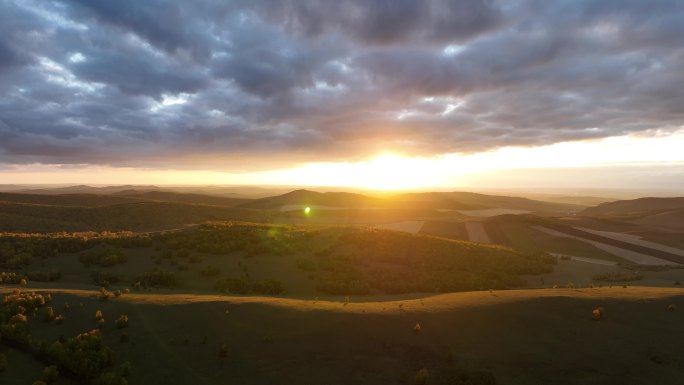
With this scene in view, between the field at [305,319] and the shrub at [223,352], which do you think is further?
the shrub at [223,352]

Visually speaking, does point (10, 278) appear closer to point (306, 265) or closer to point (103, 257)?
point (103, 257)

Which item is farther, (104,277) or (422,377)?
(104,277)

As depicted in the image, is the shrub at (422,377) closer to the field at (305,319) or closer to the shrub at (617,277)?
the field at (305,319)

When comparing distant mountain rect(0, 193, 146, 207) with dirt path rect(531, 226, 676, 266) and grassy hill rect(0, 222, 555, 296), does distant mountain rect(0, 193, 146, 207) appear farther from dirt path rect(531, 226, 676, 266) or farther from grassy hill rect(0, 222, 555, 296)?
dirt path rect(531, 226, 676, 266)

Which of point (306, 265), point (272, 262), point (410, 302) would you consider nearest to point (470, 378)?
point (410, 302)

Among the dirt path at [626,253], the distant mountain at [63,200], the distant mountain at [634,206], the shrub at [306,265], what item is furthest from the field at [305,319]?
the distant mountain at [634,206]

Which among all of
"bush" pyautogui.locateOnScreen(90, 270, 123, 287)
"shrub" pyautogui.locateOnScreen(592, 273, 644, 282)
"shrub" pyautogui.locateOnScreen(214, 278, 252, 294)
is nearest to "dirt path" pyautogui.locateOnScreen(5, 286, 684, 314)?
"shrub" pyautogui.locateOnScreen(214, 278, 252, 294)

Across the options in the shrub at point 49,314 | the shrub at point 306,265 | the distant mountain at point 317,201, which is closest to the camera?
the shrub at point 49,314
